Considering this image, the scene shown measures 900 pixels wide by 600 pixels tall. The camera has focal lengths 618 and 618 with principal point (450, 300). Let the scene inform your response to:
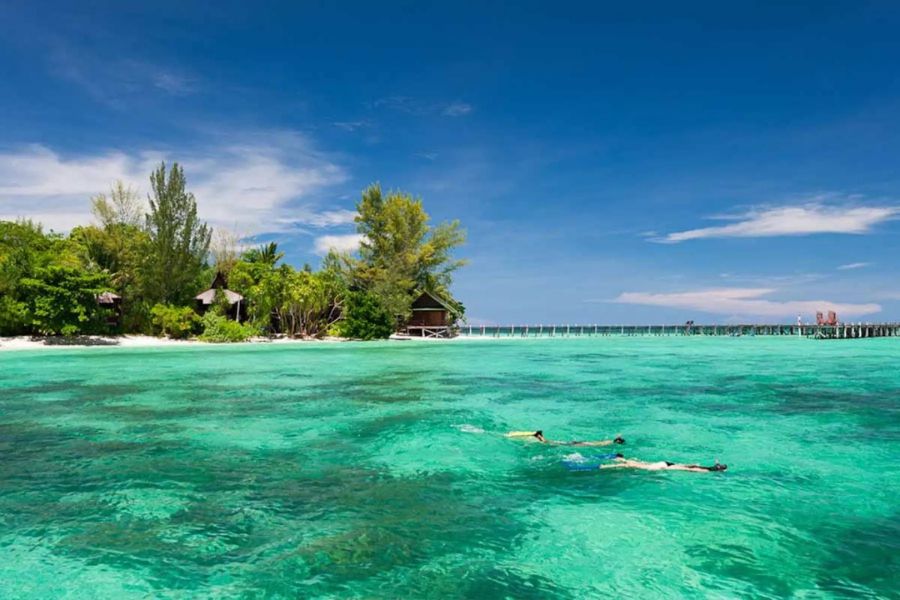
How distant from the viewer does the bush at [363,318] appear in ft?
143

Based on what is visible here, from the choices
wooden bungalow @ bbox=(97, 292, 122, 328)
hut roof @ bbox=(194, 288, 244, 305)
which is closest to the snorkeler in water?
wooden bungalow @ bbox=(97, 292, 122, 328)

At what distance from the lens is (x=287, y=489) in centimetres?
693

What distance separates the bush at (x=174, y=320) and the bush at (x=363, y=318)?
33.6 ft

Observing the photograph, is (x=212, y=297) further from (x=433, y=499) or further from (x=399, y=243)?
(x=433, y=499)

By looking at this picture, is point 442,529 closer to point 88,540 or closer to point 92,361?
point 88,540

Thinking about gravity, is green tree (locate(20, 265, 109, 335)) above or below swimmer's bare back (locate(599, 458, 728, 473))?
above

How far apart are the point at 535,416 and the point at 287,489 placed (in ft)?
21.4

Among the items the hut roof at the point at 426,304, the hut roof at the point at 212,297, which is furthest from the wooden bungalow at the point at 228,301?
the hut roof at the point at 426,304

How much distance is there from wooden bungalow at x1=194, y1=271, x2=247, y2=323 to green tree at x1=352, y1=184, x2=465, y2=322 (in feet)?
35.3

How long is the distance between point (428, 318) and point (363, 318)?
7819mm

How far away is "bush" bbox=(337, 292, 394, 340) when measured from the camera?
1720 inches

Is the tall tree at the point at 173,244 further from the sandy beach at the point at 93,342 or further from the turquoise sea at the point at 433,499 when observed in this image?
the turquoise sea at the point at 433,499

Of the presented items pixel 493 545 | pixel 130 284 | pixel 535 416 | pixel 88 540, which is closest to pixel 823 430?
pixel 535 416

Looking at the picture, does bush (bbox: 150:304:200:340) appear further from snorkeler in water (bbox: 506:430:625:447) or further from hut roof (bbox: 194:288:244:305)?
snorkeler in water (bbox: 506:430:625:447)
